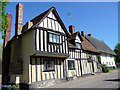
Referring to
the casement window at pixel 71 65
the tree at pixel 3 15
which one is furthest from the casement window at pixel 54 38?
the tree at pixel 3 15

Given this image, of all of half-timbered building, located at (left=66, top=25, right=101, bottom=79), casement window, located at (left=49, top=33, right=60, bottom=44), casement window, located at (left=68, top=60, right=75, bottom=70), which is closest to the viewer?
casement window, located at (left=49, top=33, right=60, bottom=44)

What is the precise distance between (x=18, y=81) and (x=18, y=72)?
2.66 ft

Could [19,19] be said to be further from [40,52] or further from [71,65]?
[71,65]

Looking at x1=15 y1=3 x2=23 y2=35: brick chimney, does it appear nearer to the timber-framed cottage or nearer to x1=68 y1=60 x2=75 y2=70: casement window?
the timber-framed cottage

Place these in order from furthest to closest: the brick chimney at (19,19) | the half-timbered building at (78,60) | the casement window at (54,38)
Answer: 1. the half-timbered building at (78,60)
2. the brick chimney at (19,19)
3. the casement window at (54,38)

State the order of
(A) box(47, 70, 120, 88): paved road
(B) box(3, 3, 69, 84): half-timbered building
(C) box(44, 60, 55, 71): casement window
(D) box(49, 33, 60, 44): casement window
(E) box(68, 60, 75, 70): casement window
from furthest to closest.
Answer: (E) box(68, 60, 75, 70): casement window → (D) box(49, 33, 60, 44): casement window → (C) box(44, 60, 55, 71): casement window → (B) box(3, 3, 69, 84): half-timbered building → (A) box(47, 70, 120, 88): paved road

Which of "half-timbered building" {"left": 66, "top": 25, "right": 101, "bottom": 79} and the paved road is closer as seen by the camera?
the paved road

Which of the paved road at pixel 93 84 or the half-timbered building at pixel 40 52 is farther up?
the half-timbered building at pixel 40 52

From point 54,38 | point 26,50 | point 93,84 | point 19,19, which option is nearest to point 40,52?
point 26,50

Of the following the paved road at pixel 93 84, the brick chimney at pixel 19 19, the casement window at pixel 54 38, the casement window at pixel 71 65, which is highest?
the brick chimney at pixel 19 19

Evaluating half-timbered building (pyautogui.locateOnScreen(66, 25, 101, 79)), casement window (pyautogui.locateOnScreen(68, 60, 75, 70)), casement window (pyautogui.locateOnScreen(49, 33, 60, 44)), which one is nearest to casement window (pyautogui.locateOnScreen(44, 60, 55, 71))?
casement window (pyautogui.locateOnScreen(49, 33, 60, 44))

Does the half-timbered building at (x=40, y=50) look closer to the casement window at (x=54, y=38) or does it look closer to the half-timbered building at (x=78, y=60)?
the casement window at (x=54, y=38)

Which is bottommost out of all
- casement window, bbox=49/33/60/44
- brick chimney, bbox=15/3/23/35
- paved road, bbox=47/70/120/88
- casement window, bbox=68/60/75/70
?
paved road, bbox=47/70/120/88

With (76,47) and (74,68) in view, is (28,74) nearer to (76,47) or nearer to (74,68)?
(74,68)
